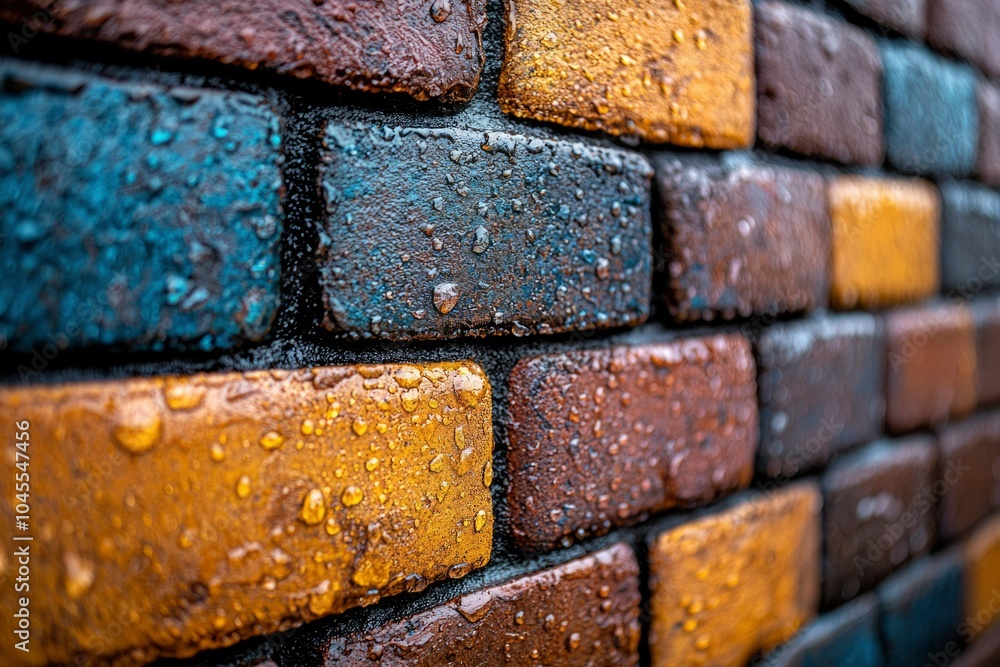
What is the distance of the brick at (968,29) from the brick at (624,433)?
588mm

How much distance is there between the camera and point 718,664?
0.55m

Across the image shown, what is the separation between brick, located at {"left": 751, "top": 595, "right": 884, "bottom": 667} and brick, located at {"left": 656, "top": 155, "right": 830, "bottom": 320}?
32cm

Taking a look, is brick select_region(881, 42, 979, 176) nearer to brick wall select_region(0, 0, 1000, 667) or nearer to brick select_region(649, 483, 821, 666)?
brick wall select_region(0, 0, 1000, 667)

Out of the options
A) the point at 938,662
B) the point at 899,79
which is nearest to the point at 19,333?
the point at 899,79

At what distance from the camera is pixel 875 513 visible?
70cm

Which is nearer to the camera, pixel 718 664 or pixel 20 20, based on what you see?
pixel 20 20

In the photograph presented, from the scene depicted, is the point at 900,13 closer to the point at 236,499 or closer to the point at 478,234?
the point at 478,234

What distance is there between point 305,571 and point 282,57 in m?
0.26

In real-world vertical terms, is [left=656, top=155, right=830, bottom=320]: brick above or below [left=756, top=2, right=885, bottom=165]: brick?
below

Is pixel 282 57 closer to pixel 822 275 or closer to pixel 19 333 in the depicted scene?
pixel 19 333

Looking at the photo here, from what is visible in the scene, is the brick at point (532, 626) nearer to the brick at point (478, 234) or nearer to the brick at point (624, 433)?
the brick at point (624, 433)

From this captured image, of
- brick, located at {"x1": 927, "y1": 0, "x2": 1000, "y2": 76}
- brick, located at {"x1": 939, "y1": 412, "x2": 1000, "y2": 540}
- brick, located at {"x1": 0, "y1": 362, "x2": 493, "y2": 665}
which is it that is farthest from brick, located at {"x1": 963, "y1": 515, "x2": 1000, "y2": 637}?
brick, located at {"x1": 0, "y1": 362, "x2": 493, "y2": 665}

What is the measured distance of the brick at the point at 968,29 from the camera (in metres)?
0.81

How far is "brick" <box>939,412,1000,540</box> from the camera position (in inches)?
32.6
